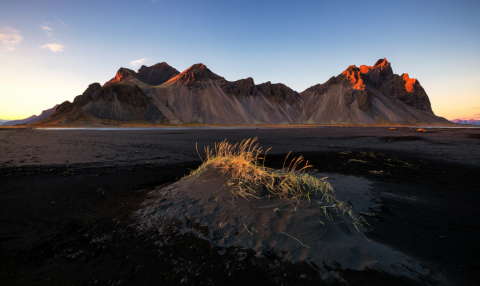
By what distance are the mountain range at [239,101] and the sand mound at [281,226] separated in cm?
11284

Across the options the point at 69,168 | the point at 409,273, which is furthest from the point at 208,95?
the point at 409,273

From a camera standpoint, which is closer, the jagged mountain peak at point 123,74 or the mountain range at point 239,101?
the mountain range at point 239,101

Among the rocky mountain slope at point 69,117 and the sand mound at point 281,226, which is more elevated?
the rocky mountain slope at point 69,117

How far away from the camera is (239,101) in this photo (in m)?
145

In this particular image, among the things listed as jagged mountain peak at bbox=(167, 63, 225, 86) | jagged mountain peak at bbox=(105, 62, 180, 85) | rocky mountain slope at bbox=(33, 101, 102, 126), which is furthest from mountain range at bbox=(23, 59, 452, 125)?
jagged mountain peak at bbox=(105, 62, 180, 85)

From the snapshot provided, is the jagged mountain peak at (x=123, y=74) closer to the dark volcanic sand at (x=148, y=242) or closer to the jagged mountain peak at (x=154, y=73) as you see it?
the jagged mountain peak at (x=154, y=73)

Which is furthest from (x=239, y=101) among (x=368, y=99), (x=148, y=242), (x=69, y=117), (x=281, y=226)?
(x=148, y=242)

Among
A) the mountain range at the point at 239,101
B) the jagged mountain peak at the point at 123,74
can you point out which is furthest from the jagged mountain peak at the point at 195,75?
the jagged mountain peak at the point at 123,74

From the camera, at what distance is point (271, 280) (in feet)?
8.73

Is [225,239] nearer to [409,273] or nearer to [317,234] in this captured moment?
[317,234]

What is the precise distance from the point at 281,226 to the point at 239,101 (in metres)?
145

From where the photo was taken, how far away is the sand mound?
3.05 m

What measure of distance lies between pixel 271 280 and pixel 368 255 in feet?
5.56

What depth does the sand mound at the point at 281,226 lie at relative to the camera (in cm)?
305
